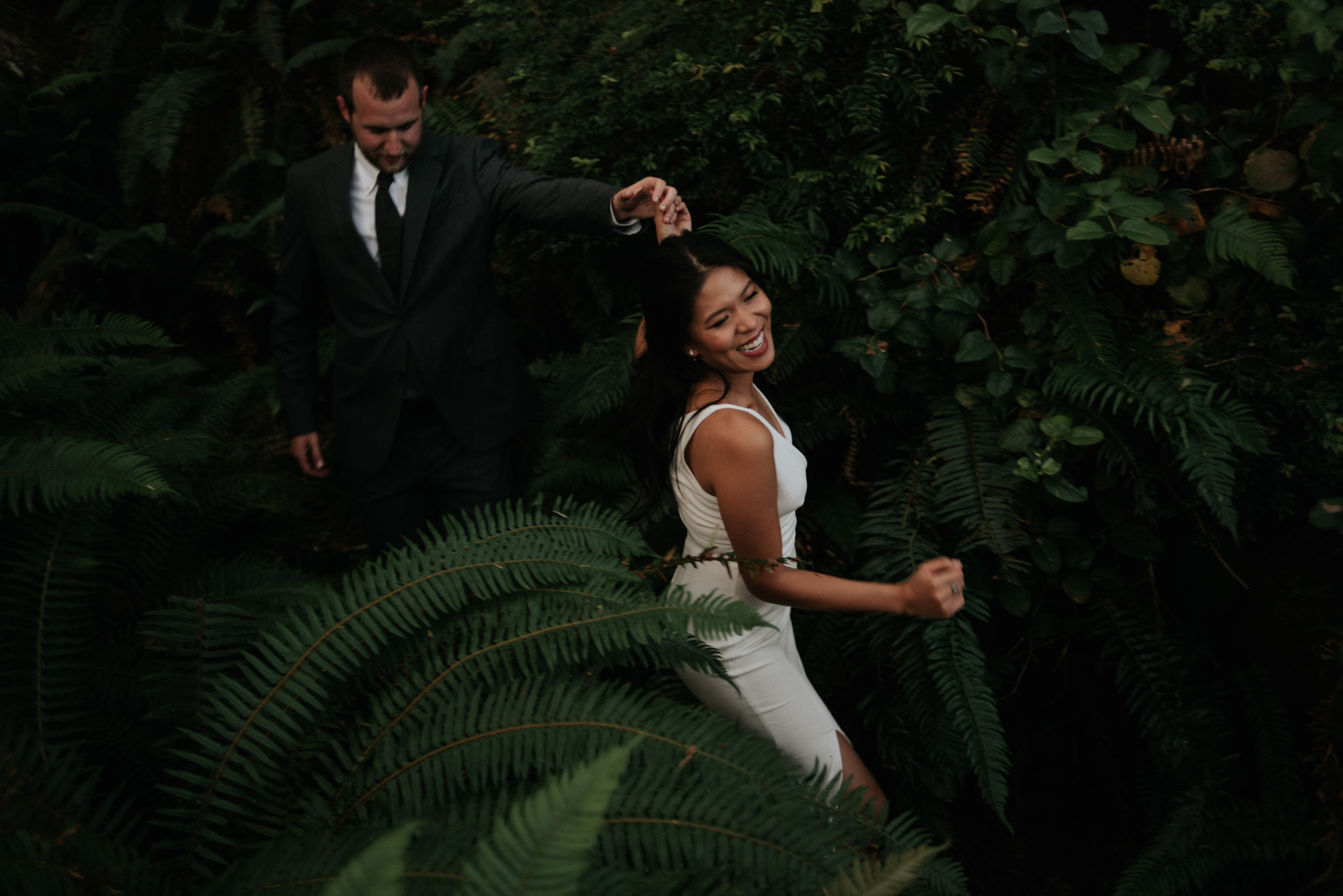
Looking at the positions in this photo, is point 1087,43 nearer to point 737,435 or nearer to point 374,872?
point 737,435

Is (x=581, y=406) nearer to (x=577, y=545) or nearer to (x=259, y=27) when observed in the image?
(x=577, y=545)

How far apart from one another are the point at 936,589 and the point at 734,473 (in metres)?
0.47

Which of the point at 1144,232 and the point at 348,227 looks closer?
the point at 1144,232

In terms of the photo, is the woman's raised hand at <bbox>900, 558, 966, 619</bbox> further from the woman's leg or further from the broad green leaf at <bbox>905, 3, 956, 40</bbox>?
the broad green leaf at <bbox>905, 3, 956, 40</bbox>

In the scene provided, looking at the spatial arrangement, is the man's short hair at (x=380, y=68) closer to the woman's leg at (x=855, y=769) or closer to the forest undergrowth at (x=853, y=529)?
the forest undergrowth at (x=853, y=529)

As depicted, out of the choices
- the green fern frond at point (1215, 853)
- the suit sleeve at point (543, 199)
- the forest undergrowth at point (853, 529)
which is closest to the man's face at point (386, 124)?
the suit sleeve at point (543, 199)

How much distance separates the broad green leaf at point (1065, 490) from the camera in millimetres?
2189

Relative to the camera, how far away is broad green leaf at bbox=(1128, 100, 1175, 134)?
208 cm

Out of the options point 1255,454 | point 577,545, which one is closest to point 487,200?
point 577,545

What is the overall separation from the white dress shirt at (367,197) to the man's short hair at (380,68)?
0.77 ft

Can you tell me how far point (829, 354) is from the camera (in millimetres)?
2736

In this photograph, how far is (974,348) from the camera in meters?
2.31

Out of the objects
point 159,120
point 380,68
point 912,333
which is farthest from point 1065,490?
point 159,120

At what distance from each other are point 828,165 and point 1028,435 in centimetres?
110
